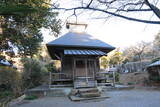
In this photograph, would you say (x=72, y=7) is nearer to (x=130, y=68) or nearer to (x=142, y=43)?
(x=130, y=68)

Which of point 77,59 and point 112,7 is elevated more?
point 112,7

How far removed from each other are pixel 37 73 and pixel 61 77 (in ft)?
10.5

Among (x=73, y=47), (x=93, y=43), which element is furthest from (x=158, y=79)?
(x=73, y=47)

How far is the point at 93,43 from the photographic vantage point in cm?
1283

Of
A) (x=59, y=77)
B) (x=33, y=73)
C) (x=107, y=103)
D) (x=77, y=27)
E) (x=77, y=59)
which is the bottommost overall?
(x=107, y=103)

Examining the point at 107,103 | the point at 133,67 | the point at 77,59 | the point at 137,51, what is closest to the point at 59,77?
the point at 77,59

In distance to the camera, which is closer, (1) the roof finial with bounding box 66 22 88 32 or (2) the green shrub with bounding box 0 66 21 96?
(2) the green shrub with bounding box 0 66 21 96

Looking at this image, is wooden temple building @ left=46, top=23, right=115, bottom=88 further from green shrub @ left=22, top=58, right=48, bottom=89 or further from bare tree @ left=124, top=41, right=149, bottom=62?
bare tree @ left=124, top=41, right=149, bottom=62

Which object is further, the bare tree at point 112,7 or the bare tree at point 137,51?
the bare tree at point 137,51

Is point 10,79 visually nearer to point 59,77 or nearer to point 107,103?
point 59,77

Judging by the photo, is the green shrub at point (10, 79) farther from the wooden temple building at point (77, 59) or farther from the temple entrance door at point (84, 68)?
the temple entrance door at point (84, 68)

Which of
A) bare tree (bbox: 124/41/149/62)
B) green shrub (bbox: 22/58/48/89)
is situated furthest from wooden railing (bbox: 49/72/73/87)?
bare tree (bbox: 124/41/149/62)

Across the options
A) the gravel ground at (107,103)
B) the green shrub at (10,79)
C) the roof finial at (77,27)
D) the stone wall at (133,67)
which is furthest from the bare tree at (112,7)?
the stone wall at (133,67)

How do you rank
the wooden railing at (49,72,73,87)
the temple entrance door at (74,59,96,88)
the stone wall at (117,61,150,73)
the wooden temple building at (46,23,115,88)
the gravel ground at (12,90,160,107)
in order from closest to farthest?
the gravel ground at (12,90,160,107), the wooden railing at (49,72,73,87), the wooden temple building at (46,23,115,88), the temple entrance door at (74,59,96,88), the stone wall at (117,61,150,73)
